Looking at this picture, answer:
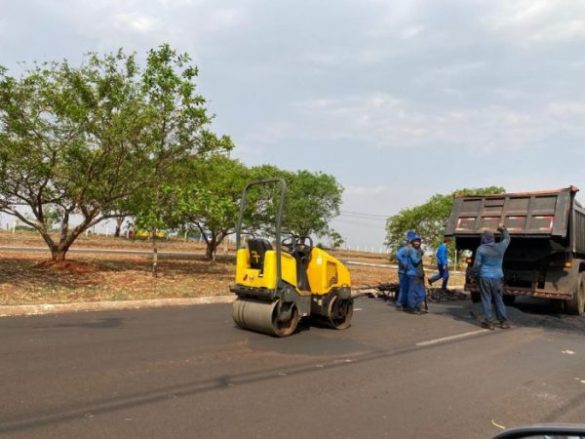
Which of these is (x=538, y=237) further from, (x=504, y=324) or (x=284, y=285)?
(x=284, y=285)

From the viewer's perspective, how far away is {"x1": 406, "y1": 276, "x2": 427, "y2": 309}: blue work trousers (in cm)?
1152

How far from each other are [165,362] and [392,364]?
2.69 m

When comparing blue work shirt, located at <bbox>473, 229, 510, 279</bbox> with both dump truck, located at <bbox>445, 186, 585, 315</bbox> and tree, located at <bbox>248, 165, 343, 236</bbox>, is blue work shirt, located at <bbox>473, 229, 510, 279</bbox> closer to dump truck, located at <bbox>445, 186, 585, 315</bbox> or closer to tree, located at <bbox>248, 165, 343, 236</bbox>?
dump truck, located at <bbox>445, 186, 585, 315</bbox>

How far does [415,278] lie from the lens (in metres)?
11.5

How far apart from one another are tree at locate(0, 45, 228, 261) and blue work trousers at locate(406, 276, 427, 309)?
24.8 feet

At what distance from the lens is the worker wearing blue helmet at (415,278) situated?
37.5 feet

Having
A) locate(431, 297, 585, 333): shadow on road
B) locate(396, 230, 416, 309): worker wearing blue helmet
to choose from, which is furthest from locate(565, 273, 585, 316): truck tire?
locate(396, 230, 416, 309): worker wearing blue helmet

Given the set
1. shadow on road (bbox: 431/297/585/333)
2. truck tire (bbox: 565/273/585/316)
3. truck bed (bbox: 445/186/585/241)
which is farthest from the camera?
truck tire (bbox: 565/273/585/316)

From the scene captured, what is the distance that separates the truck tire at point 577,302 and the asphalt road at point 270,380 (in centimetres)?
295

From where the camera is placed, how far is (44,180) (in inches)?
578

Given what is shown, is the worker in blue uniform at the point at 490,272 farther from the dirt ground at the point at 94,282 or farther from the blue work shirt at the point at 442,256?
the dirt ground at the point at 94,282

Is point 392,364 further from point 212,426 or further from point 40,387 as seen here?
point 40,387

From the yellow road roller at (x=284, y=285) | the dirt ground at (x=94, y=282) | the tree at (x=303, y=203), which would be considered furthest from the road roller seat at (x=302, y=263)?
the tree at (x=303, y=203)

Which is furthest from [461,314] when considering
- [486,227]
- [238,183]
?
[238,183]
